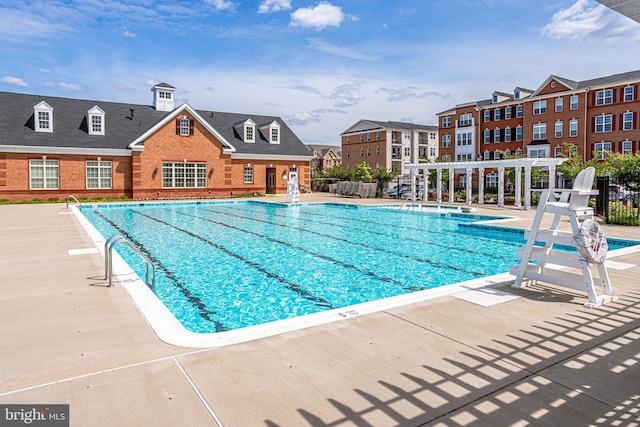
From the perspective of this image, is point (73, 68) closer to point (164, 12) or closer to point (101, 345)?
point (164, 12)

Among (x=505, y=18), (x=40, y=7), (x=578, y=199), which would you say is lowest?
(x=578, y=199)

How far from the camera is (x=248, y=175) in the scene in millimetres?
36312

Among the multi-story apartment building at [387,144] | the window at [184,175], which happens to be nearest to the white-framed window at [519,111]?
the multi-story apartment building at [387,144]

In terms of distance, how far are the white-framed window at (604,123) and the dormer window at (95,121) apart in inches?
1782

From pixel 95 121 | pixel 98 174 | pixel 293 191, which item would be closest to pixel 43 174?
pixel 98 174

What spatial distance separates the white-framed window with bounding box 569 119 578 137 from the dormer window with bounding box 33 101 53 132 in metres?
47.2

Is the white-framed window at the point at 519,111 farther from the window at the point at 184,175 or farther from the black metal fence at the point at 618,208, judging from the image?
the window at the point at 184,175

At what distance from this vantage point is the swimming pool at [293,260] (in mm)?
7414

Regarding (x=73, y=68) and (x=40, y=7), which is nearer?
(x=40, y=7)

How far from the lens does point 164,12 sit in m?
19.3

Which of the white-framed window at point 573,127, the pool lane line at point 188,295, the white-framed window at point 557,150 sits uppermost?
the white-framed window at point 573,127

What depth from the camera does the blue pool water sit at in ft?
24.4

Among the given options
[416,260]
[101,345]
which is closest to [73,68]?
[416,260]

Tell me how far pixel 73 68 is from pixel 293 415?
2704 cm
